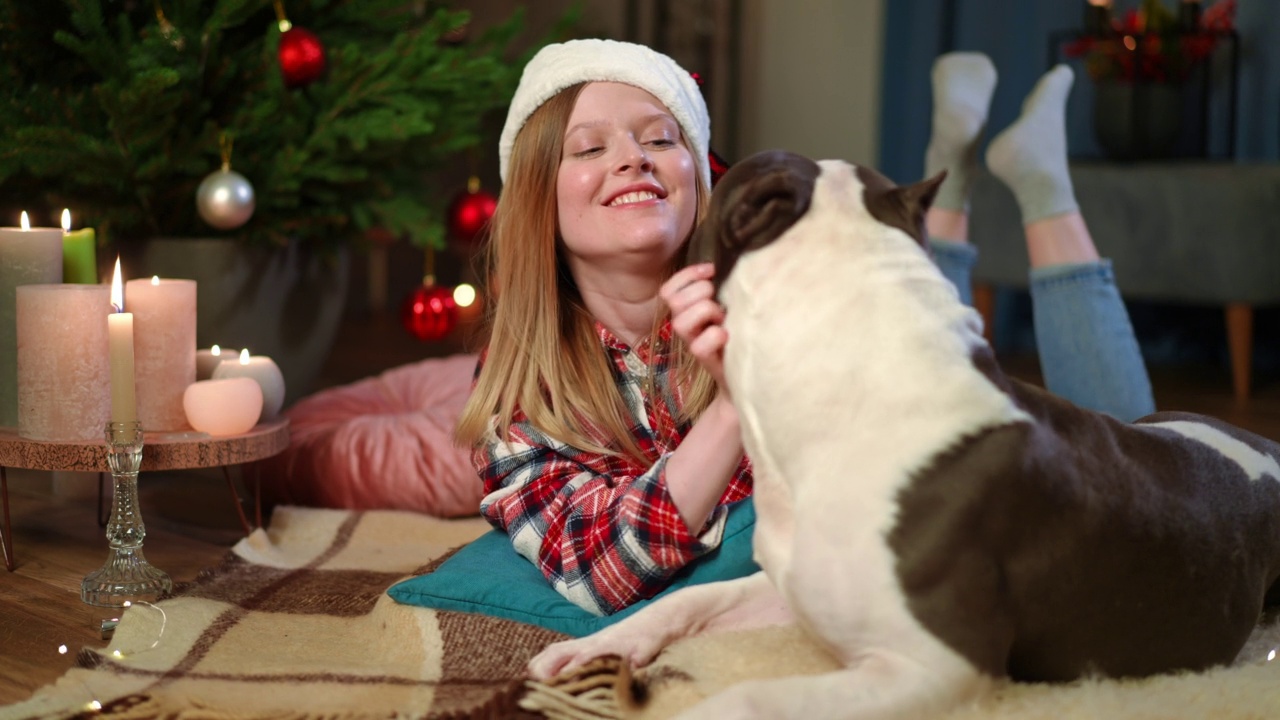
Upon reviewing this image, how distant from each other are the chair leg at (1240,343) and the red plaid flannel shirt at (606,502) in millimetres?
1991

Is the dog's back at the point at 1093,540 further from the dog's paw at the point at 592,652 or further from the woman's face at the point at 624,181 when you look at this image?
the woman's face at the point at 624,181

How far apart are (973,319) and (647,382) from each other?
63 centimetres

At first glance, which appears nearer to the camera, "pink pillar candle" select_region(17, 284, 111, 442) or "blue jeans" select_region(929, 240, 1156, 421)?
"pink pillar candle" select_region(17, 284, 111, 442)

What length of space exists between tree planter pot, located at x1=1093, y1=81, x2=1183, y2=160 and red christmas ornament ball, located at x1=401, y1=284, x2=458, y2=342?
1951 mm

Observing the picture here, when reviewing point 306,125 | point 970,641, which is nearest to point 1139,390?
point 970,641

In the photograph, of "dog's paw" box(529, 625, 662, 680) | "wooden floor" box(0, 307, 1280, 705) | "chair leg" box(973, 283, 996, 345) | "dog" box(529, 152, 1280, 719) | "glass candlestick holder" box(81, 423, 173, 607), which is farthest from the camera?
"chair leg" box(973, 283, 996, 345)

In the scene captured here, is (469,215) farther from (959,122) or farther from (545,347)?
(545,347)

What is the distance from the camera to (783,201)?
3.23ft

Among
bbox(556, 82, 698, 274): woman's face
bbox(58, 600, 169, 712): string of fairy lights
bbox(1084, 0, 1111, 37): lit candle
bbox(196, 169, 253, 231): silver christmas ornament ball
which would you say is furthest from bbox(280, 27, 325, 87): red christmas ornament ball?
bbox(1084, 0, 1111, 37): lit candle

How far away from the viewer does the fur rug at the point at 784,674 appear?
100cm

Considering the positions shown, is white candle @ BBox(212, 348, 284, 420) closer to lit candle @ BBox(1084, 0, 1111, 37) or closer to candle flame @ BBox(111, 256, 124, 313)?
candle flame @ BBox(111, 256, 124, 313)

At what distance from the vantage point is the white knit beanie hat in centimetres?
155

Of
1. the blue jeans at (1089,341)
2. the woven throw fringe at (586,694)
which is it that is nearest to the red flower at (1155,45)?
the blue jeans at (1089,341)

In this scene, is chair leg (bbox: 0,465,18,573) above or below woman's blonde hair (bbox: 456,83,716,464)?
below
